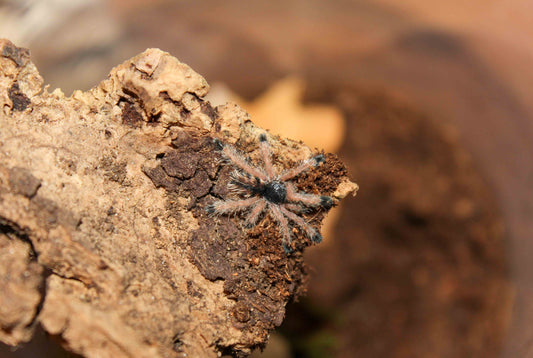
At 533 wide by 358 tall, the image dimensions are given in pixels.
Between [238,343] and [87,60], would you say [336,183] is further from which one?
[87,60]

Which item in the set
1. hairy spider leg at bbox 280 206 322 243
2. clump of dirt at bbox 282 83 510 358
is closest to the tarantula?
hairy spider leg at bbox 280 206 322 243

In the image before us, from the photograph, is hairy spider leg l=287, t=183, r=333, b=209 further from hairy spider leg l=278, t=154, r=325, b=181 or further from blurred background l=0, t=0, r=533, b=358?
blurred background l=0, t=0, r=533, b=358

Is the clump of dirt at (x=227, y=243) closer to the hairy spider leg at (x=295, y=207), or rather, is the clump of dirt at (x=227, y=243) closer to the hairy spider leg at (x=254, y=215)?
the hairy spider leg at (x=254, y=215)

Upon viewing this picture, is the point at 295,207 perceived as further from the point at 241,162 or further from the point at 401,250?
the point at 401,250

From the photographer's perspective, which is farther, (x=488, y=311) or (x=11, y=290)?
(x=488, y=311)

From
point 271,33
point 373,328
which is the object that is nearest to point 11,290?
point 271,33

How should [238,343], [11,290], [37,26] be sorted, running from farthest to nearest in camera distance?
[37,26] → [238,343] → [11,290]
